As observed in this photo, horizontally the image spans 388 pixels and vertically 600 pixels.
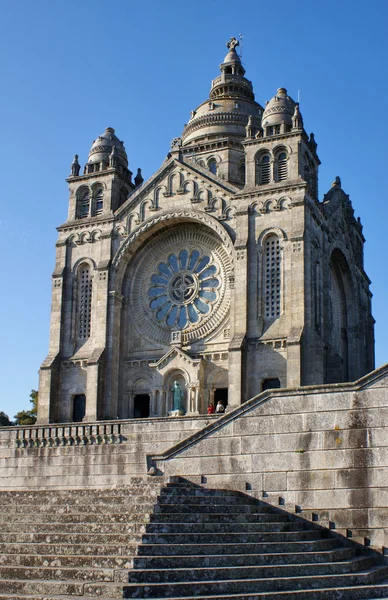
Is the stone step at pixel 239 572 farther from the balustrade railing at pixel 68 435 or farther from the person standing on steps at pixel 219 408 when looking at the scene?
the person standing on steps at pixel 219 408

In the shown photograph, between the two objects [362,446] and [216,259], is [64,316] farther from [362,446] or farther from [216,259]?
[362,446]

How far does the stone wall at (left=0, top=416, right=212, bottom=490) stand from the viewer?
35.7 metres

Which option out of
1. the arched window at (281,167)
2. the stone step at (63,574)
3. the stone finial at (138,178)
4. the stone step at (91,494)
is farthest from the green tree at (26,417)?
the stone step at (63,574)

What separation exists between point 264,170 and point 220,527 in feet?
91.1

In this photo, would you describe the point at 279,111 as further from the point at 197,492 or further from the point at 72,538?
the point at 72,538

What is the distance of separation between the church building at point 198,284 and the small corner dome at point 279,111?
0.26 ft

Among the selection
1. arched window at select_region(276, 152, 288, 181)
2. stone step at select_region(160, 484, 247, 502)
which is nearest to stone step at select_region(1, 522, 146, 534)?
stone step at select_region(160, 484, 247, 502)

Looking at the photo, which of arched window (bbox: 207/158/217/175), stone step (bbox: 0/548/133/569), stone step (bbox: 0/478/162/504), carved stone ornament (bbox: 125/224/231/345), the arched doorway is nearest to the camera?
stone step (bbox: 0/548/133/569)

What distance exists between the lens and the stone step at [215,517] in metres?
20.2

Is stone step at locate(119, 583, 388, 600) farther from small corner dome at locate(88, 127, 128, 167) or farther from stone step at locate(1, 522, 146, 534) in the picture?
small corner dome at locate(88, 127, 128, 167)

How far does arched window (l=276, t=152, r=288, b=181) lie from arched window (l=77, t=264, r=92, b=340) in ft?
42.1

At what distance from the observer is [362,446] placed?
24156mm

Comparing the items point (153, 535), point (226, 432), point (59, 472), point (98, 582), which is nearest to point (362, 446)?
point (226, 432)

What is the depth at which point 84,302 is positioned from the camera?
47.9 meters
